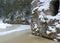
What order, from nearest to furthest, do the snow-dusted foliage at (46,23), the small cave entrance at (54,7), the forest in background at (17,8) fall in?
the snow-dusted foliage at (46,23) < the small cave entrance at (54,7) < the forest in background at (17,8)

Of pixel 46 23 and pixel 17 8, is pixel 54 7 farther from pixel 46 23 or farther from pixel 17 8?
pixel 17 8

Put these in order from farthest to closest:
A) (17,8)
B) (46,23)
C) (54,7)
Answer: (17,8) → (54,7) → (46,23)

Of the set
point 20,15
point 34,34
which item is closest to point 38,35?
point 34,34

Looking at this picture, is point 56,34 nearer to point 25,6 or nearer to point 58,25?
point 58,25

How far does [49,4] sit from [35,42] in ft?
8.39

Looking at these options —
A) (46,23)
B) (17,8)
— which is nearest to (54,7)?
(46,23)

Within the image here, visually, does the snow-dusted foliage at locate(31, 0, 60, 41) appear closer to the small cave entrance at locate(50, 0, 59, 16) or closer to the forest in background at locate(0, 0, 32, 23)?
the small cave entrance at locate(50, 0, 59, 16)

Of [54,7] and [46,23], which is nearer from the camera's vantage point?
[46,23]

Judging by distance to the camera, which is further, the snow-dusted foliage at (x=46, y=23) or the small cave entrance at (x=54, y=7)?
the small cave entrance at (x=54, y=7)

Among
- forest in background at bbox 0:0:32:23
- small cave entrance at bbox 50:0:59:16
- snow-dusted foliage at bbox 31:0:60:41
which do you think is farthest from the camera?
forest in background at bbox 0:0:32:23

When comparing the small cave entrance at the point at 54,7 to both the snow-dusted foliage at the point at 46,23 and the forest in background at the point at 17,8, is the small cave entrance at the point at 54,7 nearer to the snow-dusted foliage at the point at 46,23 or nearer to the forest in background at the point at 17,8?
the snow-dusted foliage at the point at 46,23

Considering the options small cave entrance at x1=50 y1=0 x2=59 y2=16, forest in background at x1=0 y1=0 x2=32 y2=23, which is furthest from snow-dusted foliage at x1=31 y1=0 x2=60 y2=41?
forest in background at x1=0 y1=0 x2=32 y2=23

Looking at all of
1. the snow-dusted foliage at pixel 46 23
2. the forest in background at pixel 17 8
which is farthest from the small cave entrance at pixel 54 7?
the forest in background at pixel 17 8

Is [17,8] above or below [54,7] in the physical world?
above
